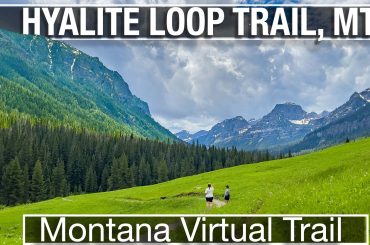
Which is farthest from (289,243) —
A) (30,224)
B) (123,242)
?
(30,224)

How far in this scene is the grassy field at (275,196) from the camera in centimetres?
2922

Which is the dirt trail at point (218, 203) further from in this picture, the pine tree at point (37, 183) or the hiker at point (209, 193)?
the pine tree at point (37, 183)

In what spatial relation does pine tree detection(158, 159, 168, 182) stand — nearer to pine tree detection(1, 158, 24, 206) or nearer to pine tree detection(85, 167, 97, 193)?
pine tree detection(85, 167, 97, 193)

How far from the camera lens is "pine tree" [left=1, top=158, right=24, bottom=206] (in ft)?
479

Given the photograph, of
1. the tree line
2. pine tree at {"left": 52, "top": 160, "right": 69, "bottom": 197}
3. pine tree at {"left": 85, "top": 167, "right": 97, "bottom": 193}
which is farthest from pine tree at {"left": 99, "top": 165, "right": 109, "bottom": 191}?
pine tree at {"left": 52, "top": 160, "right": 69, "bottom": 197}

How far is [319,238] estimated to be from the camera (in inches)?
952

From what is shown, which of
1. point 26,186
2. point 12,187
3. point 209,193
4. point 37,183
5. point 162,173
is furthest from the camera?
→ point 162,173

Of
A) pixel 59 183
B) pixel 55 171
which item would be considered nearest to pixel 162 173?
pixel 59 183

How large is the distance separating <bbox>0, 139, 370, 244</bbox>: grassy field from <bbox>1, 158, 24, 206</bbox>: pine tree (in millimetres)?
73603

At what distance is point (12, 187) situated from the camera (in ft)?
482

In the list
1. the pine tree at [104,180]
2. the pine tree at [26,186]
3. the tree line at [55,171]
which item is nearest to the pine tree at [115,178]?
the tree line at [55,171]

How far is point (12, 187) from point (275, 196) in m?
126

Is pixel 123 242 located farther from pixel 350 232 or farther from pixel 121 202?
pixel 121 202

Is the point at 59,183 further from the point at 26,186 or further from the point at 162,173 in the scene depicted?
the point at 162,173
